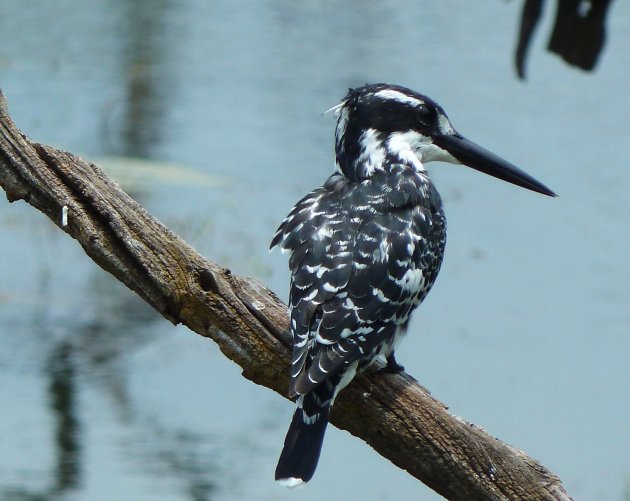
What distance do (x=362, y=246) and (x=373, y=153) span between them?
1.59 ft

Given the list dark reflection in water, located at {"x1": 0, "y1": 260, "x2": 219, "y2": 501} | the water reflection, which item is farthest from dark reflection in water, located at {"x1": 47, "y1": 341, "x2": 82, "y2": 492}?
the water reflection

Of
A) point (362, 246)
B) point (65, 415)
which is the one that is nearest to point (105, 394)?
point (65, 415)

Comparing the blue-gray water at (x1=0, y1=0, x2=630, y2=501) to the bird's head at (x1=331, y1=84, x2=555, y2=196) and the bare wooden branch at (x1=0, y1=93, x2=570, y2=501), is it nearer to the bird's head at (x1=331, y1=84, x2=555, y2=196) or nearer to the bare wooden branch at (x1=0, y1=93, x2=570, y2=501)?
the bird's head at (x1=331, y1=84, x2=555, y2=196)

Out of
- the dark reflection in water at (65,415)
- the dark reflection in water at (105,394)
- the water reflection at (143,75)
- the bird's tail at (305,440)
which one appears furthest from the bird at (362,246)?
the water reflection at (143,75)

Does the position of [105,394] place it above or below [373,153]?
above

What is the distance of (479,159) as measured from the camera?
3.80m

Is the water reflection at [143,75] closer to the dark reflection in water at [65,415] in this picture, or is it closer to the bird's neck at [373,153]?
Result: the dark reflection in water at [65,415]

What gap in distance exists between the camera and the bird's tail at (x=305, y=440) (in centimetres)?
304

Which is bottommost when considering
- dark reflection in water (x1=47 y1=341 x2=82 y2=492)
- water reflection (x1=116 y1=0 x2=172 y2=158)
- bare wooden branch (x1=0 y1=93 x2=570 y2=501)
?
bare wooden branch (x1=0 y1=93 x2=570 y2=501)

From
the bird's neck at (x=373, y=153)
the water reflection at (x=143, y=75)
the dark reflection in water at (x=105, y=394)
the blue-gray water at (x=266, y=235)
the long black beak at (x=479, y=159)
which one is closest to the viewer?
the bird's neck at (x=373, y=153)

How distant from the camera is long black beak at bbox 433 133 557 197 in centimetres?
376

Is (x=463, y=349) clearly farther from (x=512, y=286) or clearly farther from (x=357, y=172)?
(x=357, y=172)

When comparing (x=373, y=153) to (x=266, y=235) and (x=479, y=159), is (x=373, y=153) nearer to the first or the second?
(x=479, y=159)

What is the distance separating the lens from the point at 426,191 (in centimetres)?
354
